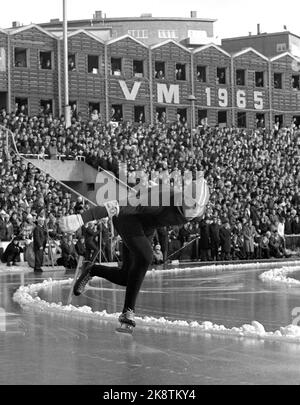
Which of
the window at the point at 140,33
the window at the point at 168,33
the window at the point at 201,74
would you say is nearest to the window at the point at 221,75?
the window at the point at 201,74

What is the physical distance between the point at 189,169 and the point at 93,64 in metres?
19.8

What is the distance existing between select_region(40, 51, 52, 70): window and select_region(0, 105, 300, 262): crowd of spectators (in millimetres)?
10622

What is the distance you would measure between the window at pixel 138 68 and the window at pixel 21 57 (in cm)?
866

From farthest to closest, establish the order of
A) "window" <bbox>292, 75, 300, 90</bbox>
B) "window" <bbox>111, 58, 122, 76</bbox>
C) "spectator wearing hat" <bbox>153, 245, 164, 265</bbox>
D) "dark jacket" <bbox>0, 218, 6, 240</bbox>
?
1. "window" <bbox>292, 75, 300, 90</bbox>
2. "window" <bbox>111, 58, 122, 76</bbox>
3. "spectator wearing hat" <bbox>153, 245, 164, 265</bbox>
4. "dark jacket" <bbox>0, 218, 6, 240</bbox>

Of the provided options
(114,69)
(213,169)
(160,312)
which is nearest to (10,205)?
(213,169)

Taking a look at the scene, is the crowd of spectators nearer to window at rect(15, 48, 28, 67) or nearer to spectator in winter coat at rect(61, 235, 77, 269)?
spectator in winter coat at rect(61, 235, 77, 269)

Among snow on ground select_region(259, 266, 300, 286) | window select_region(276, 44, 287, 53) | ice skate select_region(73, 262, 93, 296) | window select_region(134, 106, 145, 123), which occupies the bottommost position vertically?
snow on ground select_region(259, 266, 300, 286)

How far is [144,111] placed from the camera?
196 ft

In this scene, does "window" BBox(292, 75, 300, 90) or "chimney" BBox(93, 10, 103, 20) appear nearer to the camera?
"window" BBox(292, 75, 300, 90)

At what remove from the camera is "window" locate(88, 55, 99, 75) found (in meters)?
57.6

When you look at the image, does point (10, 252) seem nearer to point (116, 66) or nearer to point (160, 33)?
point (116, 66)

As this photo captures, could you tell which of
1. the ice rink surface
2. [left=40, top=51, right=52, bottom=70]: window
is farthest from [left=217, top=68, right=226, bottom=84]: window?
the ice rink surface

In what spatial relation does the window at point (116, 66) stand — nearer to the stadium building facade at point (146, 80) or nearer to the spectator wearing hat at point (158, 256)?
the stadium building facade at point (146, 80)
